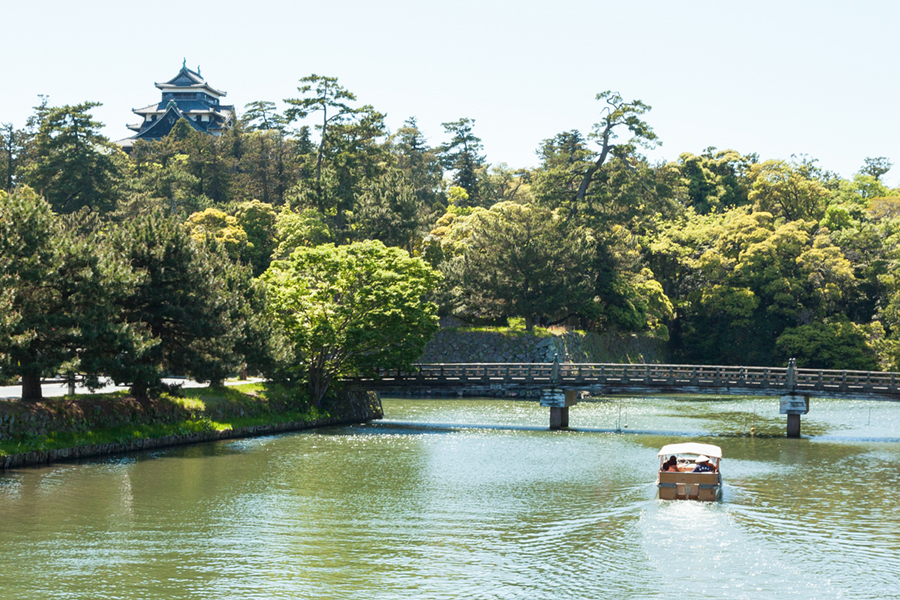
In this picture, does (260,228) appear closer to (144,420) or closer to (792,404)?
(144,420)

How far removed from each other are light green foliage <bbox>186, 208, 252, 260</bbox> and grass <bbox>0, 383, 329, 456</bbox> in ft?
117

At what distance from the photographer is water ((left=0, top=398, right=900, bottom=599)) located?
20.6m

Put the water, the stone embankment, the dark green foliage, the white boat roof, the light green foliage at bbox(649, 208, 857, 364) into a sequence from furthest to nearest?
the light green foliage at bbox(649, 208, 857, 364) < the dark green foliage < the stone embankment < the white boat roof < the water

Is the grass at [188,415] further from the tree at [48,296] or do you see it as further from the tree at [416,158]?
the tree at [416,158]

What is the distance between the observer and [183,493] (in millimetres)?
30266

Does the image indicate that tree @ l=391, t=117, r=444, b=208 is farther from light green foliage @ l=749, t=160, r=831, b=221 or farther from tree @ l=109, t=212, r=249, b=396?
tree @ l=109, t=212, r=249, b=396

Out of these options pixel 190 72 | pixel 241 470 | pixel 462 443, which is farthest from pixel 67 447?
pixel 190 72

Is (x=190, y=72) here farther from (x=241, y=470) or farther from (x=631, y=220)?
(x=241, y=470)

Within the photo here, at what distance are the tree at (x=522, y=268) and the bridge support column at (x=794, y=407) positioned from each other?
27796mm

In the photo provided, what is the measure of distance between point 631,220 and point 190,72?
8761cm

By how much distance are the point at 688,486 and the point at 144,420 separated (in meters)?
24.5

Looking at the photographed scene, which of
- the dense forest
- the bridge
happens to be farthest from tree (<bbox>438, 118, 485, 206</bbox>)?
the bridge

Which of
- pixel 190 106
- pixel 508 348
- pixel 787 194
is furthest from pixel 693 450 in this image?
pixel 190 106

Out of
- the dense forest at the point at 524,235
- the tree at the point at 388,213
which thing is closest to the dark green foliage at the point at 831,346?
the dense forest at the point at 524,235
